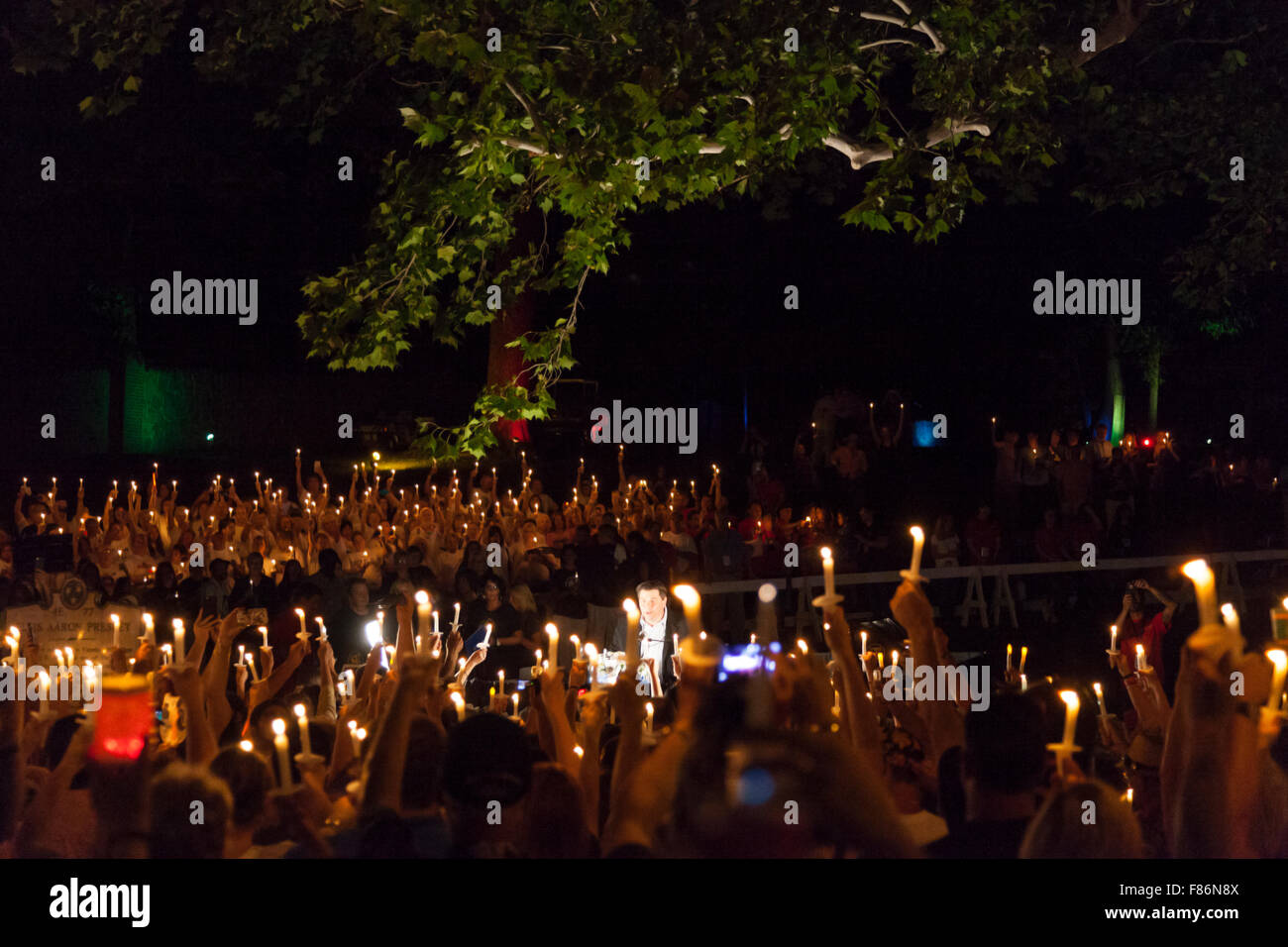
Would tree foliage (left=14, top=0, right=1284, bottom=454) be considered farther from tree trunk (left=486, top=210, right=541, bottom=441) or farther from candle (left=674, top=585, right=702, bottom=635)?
tree trunk (left=486, top=210, right=541, bottom=441)

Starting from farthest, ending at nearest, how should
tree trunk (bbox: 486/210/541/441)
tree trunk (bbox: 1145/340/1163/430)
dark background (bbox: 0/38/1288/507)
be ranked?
tree trunk (bbox: 1145/340/1163/430)
dark background (bbox: 0/38/1288/507)
tree trunk (bbox: 486/210/541/441)

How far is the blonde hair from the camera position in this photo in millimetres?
3227

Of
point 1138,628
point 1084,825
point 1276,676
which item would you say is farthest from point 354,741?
point 1138,628

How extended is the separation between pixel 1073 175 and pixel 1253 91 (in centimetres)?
787

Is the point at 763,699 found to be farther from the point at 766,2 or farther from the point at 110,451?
the point at 110,451

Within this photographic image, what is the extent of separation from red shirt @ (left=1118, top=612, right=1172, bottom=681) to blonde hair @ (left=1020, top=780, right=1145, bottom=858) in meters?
5.01

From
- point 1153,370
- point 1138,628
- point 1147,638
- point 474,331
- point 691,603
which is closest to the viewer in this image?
point 691,603

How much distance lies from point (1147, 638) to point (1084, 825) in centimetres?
545

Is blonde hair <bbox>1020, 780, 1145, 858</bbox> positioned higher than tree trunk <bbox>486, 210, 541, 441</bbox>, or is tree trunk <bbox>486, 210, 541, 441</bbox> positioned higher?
tree trunk <bbox>486, 210, 541, 441</bbox>

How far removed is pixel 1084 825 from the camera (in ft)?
10.7

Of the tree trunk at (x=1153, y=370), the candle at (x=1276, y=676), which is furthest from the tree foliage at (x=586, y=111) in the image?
the tree trunk at (x=1153, y=370)

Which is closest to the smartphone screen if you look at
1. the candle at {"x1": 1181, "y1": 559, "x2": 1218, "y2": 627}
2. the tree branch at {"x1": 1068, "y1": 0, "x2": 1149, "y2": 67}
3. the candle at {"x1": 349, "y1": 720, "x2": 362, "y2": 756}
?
the candle at {"x1": 349, "y1": 720, "x2": 362, "y2": 756}

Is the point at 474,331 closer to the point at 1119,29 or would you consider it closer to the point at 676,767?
the point at 1119,29

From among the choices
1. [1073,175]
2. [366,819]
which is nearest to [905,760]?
[366,819]
